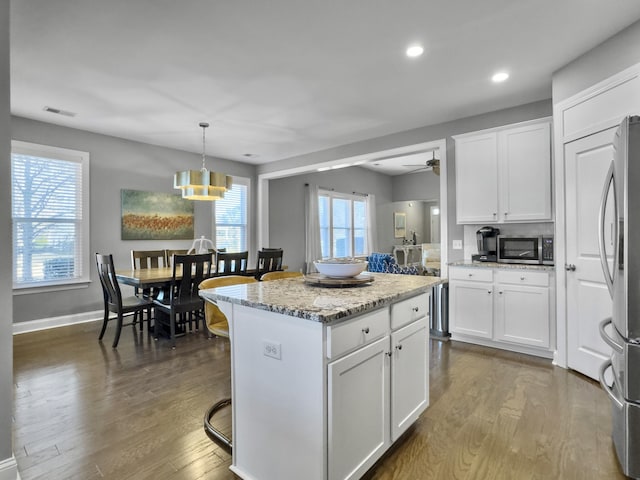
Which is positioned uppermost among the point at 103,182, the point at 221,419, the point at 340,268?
the point at 103,182

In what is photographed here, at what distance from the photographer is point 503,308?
3463 mm

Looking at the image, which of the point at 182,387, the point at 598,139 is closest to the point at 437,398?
the point at 182,387

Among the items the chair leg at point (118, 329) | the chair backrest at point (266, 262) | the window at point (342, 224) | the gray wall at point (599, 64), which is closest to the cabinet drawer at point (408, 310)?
the gray wall at point (599, 64)

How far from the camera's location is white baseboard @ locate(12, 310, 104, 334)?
4137 millimetres

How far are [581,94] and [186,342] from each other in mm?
4409

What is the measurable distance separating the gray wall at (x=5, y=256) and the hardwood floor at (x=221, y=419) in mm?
384

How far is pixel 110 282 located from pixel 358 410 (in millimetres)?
3341

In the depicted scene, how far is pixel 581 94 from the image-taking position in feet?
9.05

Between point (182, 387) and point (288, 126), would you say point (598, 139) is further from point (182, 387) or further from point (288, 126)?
point (182, 387)

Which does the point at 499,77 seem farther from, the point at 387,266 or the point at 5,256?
the point at 5,256

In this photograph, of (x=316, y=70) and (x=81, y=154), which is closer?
(x=316, y=70)

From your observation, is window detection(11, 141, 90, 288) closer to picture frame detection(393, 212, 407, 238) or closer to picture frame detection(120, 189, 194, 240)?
picture frame detection(120, 189, 194, 240)

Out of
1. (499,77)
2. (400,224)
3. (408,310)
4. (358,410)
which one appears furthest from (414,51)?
(400,224)

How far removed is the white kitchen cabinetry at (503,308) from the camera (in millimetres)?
3252
